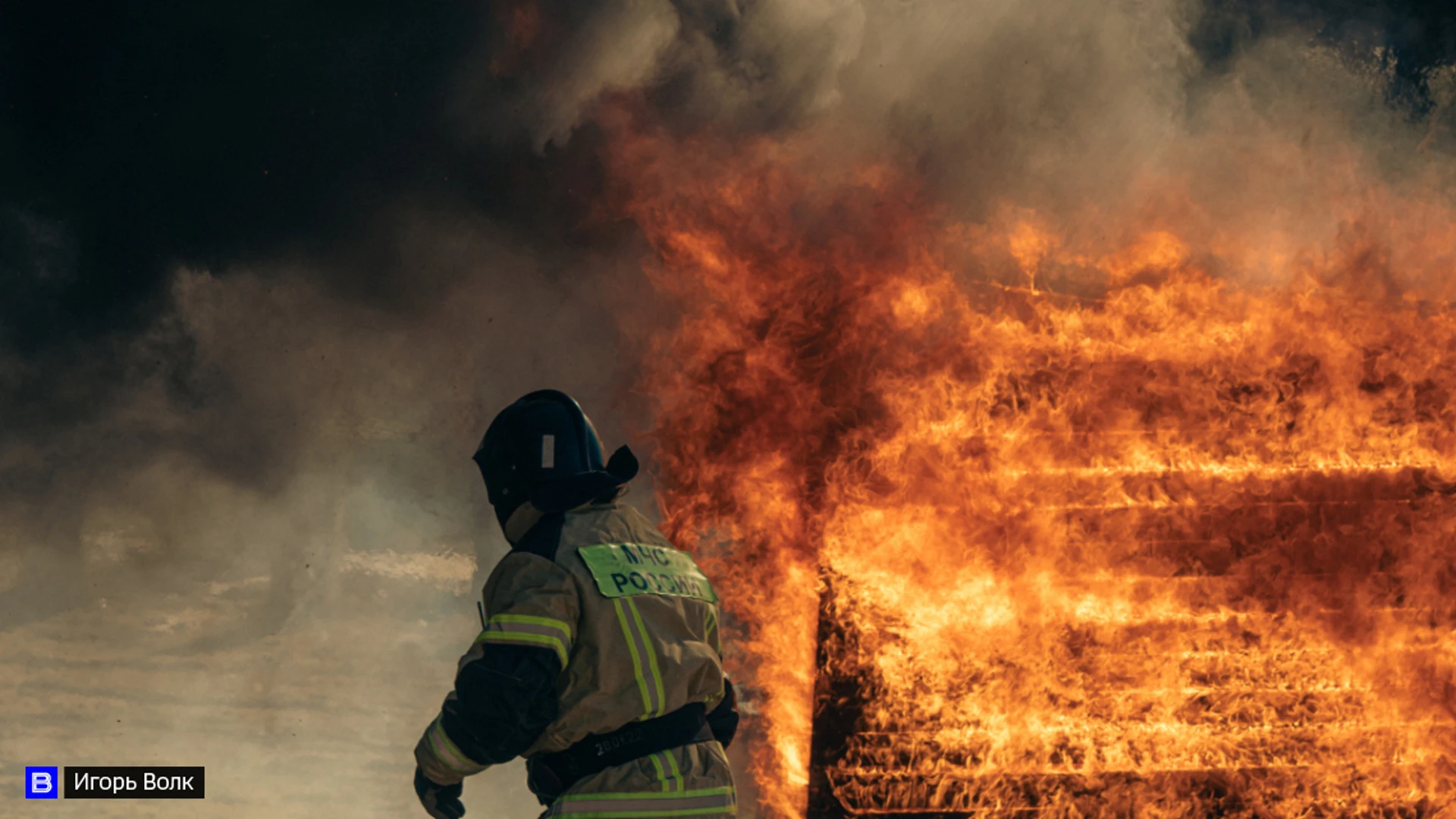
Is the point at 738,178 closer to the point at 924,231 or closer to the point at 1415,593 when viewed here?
the point at 924,231

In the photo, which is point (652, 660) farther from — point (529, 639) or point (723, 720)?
point (723, 720)

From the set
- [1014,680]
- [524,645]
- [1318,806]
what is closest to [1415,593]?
[1318,806]

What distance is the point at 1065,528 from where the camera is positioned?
328 inches

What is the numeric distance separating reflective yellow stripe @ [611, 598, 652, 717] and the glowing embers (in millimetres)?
5076

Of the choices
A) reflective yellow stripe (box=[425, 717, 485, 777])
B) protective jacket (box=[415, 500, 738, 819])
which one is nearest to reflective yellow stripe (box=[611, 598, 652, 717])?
protective jacket (box=[415, 500, 738, 819])

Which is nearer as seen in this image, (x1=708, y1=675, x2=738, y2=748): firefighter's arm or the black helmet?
the black helmet

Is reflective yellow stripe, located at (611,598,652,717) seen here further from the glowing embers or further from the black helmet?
the glowing embers

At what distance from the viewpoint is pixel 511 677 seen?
309 cm

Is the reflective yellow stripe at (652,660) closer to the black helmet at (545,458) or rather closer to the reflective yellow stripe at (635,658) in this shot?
the reflective yellow stripe at (635,658)

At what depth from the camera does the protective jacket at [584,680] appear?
10.3ft

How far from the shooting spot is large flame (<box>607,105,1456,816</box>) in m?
8.05

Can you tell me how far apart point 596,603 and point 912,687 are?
563cm

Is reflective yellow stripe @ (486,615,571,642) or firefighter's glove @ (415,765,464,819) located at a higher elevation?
reflective yellow stripe @ (486,615,571,642)

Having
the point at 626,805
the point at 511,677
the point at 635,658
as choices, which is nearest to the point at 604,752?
the point at 626,805
